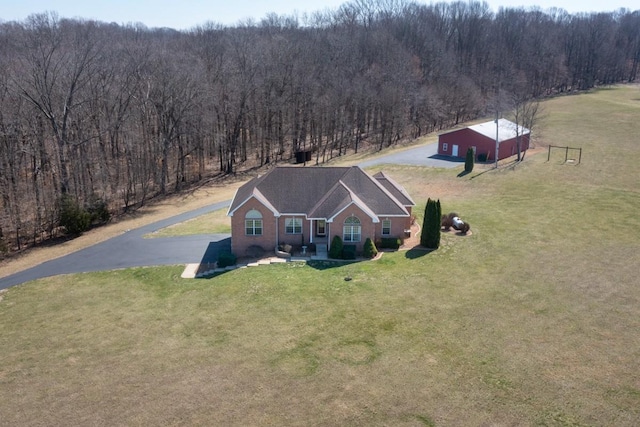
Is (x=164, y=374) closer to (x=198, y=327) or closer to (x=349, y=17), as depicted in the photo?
(x=198, y=327)

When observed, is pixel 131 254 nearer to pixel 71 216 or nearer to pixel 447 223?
pixel 71 216

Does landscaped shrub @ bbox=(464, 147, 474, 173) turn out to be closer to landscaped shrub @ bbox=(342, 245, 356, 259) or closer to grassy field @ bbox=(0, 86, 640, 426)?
grassy field @ bbox=(0, 86, 640, 426)

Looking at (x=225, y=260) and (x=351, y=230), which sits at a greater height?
(x=351, y=230)

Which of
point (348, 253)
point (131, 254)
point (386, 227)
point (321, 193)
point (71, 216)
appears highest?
point (321, 193)

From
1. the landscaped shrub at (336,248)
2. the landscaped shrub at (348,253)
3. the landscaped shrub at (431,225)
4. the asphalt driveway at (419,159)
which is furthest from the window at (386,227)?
the asphalt driveway at (419,159)

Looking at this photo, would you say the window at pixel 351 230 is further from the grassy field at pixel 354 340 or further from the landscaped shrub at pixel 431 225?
the landscaped shrub at pixel 431 225

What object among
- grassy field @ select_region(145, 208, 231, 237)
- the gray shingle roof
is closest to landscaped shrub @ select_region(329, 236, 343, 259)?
the gray shingle roof

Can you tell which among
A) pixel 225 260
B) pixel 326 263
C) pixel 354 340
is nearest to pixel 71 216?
pixel 225 260
